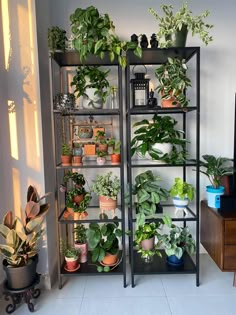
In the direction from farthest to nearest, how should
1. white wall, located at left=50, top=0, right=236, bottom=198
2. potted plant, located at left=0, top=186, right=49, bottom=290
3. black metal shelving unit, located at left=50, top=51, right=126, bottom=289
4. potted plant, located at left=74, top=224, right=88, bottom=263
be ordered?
white wall, located at left=50, top=0, right=236, bottom=198 < potted plant, located at left=74, top=224, right=88, bottom=263 < black metal shelving unit, located at left=50, top=51, right=126, bottom=289 < potted plant, located at left=0, top=186, right=49, bottom=290

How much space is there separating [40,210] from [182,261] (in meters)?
1.31

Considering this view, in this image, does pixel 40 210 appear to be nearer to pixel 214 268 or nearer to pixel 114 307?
pixel 114 307

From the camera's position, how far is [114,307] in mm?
1713

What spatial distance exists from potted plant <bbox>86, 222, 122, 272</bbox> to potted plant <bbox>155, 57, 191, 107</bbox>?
1186 millimetres

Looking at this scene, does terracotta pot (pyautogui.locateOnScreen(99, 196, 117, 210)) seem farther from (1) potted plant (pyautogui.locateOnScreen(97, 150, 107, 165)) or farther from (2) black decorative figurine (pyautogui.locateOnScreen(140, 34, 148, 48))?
(2) black decorative figurine (pyautogui.locateOnScreen(140, 34, 148, 48))

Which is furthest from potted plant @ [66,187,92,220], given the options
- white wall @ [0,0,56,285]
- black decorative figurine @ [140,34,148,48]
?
black decorative figurine @ [140,34,148,48]

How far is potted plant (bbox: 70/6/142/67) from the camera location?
1.71 m

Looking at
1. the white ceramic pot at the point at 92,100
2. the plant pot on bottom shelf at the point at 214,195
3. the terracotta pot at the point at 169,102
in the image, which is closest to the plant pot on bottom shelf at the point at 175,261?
Result: the plant pot on bottom shelf at the point at 214,195

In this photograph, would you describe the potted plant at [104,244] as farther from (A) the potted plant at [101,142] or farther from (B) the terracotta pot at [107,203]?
(A) the potted plant at [101,142]

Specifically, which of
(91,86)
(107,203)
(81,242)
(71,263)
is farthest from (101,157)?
(71,263)

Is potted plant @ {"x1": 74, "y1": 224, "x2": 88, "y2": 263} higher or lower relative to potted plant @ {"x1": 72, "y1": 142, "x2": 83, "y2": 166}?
lower

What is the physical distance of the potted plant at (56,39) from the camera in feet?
5.90

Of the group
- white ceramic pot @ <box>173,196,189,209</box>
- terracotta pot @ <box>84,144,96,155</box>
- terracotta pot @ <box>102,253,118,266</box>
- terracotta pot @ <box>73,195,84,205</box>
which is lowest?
terracotta pot @ <box>102,253,118,266</box>

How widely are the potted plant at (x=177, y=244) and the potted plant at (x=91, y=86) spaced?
125cm
